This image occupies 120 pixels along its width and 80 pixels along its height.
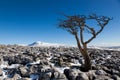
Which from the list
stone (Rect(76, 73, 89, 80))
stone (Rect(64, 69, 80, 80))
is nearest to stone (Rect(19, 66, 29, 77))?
stone (Rect(64, 69, 80, 80))

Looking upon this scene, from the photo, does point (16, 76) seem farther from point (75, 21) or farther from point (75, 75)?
point (75, 21)

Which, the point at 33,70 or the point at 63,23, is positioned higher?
the point at 63,23

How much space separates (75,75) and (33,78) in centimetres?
376

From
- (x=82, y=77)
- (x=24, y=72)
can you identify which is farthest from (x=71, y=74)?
(x=24, y=72)

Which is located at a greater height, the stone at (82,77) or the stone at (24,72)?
the stone at (24,72)

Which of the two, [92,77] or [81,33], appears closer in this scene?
[92,77]

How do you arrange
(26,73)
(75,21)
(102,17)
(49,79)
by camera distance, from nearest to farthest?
(49,79)
(26,73)
(102,17)
(75,21)

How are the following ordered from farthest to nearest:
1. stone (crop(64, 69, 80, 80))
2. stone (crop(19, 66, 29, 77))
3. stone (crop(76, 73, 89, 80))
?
stone (crop(19, 66, 29, 77)), stone (crop(64, 69, 80, 80)), stone (crop(76, 73, 89, 80))

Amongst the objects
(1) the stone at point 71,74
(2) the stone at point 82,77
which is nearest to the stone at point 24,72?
(1) the stone at point 71,74

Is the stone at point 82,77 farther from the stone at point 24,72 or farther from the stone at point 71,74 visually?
the stone at point 24,72

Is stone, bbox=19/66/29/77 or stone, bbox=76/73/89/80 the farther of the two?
stone, bbox=19/66/29/77

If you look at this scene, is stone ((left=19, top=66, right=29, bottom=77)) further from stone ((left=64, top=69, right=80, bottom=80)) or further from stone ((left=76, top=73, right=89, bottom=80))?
stone ((left=76, top=73, right=89, bottom=80))

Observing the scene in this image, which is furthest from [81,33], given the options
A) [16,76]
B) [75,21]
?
[16,76]

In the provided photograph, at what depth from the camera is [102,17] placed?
1859 cm
